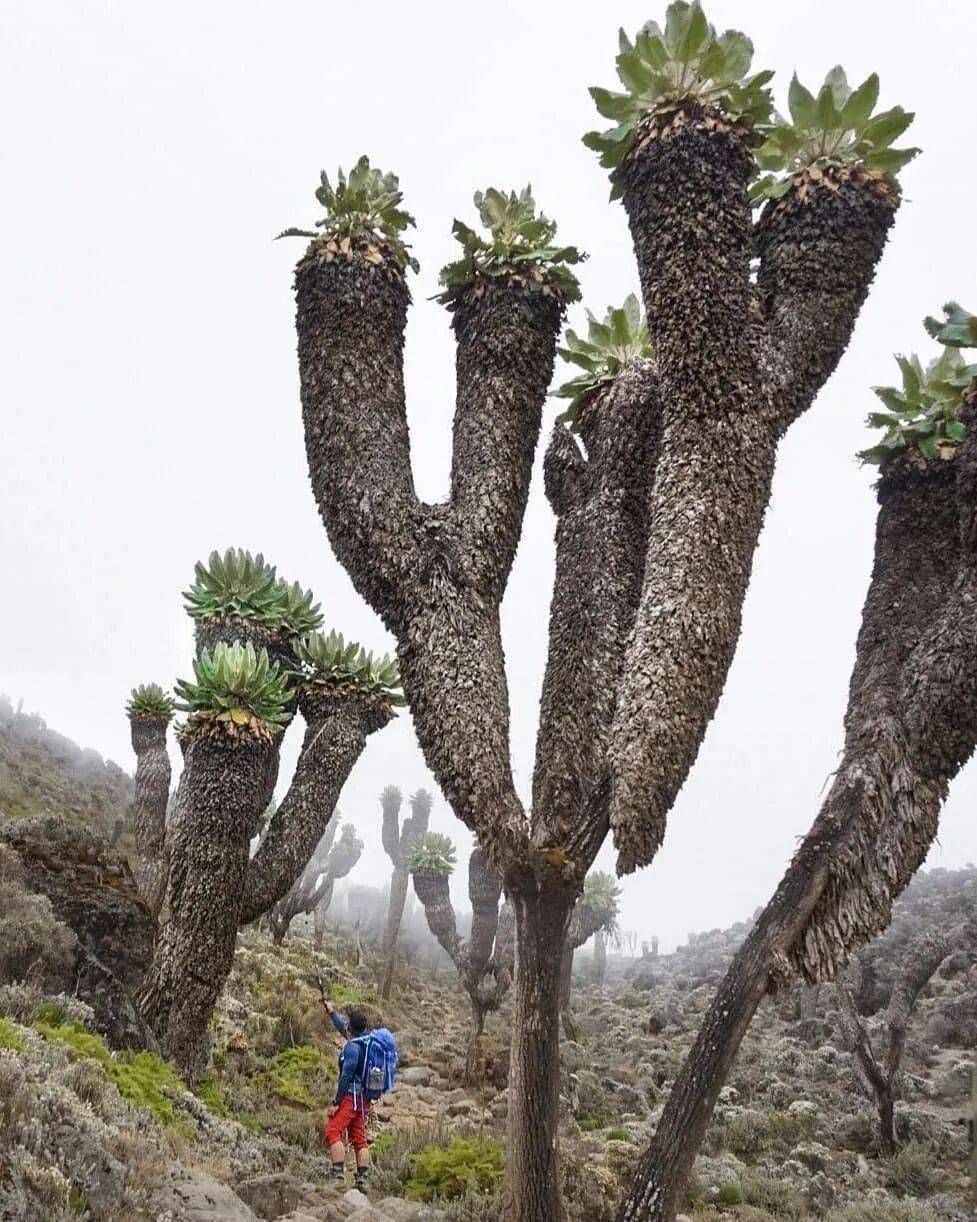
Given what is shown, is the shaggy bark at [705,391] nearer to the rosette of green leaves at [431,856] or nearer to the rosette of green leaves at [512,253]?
the rosette of green leaves at [512,253]

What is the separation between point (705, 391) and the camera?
16.4ft

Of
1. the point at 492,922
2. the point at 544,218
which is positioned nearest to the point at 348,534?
the point at 544,218

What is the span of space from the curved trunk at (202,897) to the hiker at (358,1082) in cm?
138

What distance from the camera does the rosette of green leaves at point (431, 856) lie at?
19.9m

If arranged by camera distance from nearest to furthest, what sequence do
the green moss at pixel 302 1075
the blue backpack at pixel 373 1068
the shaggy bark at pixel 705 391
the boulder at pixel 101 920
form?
the shaggy bark at pixel 705 391 < the blue backpack at pixel 373 1068 < the boulder at pixel 101 920 < the green moss at pixel 302 1075

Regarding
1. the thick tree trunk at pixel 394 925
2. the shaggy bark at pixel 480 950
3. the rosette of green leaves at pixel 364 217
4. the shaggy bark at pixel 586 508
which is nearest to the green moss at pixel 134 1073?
the shaggy bark at pixel 586 508

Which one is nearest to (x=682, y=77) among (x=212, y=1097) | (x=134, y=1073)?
(x=134, y=1073)

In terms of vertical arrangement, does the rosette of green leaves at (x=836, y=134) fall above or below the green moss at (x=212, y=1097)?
above

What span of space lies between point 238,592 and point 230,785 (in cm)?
257

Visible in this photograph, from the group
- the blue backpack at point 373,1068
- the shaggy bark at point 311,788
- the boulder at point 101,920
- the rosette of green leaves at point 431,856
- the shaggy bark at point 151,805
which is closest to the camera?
the blue backpack at point 373,1068

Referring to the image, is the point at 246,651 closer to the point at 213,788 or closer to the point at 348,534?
the point at 213,788

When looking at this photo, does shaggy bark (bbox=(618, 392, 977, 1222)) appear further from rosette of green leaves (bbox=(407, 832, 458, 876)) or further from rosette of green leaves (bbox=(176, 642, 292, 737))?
rosette of green leaves (bbox=(407, 832, 458, 876))

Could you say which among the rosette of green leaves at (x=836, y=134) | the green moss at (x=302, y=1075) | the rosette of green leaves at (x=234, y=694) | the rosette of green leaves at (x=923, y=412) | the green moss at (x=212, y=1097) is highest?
the rosette of green leaves at (x=836, y=134)

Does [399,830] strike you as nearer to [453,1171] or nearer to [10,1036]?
[453,1171]
